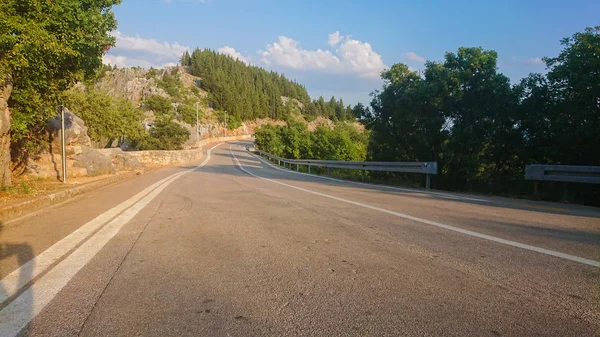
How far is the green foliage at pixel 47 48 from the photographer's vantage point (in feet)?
27.2

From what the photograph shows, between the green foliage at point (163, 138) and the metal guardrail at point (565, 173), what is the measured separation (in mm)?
50515

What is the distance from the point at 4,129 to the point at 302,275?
9.27 metres

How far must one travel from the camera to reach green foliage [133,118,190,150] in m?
54.4

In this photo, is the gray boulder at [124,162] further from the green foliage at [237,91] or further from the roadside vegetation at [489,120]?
the green foliage at [237,91]

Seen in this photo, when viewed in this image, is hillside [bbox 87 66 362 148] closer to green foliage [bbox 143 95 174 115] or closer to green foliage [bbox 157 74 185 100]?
green foliage [bbox 157 74 185 100]

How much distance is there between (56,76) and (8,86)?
1.65 metres

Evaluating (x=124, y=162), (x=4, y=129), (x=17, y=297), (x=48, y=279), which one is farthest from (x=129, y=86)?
(x=17, y=297)

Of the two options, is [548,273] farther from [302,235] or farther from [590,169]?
[590,169]

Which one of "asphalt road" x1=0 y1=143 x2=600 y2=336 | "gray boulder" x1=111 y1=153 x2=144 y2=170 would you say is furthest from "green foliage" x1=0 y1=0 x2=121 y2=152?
"gray boulder" x1=111 y1=153 x2=144 y2=170

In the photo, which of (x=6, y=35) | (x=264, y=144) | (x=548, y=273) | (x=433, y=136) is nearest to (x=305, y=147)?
(x=264, y=144)

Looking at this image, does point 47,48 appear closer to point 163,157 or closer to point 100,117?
point 163,157

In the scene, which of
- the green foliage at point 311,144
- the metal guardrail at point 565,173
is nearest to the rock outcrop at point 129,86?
the green foliage at point 311,144

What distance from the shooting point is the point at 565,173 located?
9938 millimetres

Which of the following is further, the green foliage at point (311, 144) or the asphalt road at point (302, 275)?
the green foliage at point (311, 144)
